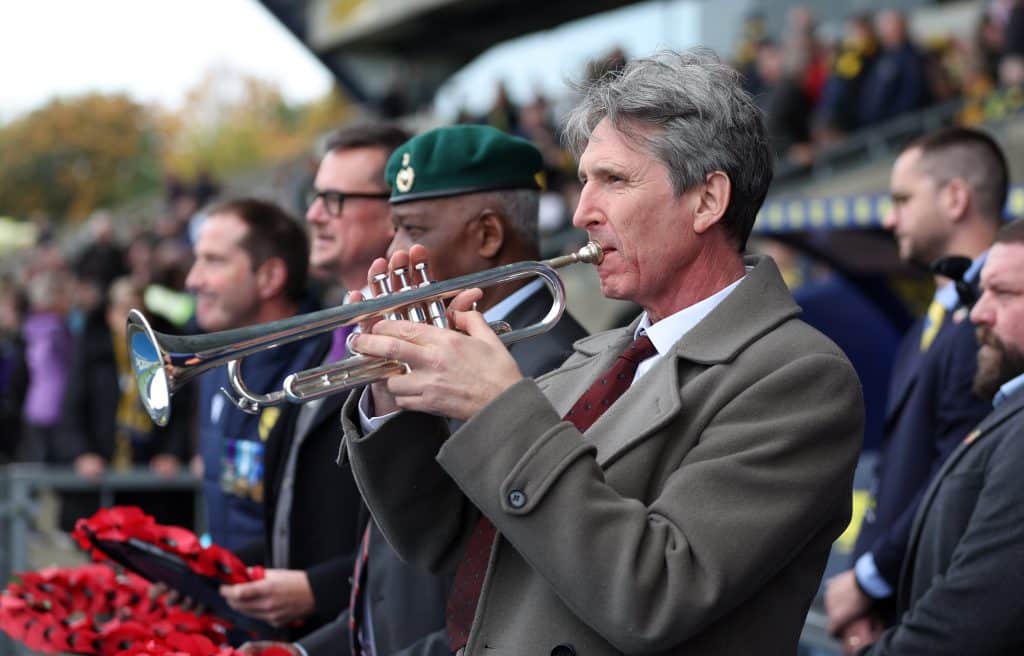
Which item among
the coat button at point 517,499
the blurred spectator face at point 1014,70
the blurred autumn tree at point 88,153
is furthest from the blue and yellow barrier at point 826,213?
the blurred autumn tree at point 88,153

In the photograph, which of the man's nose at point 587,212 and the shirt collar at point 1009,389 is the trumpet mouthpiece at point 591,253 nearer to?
the man's nose at point 587,212

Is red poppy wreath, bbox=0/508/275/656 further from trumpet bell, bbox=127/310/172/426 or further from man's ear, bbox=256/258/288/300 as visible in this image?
man's ear, bbox=256/258/288/300

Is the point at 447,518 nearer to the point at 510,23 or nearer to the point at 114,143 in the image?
the point at 510,23

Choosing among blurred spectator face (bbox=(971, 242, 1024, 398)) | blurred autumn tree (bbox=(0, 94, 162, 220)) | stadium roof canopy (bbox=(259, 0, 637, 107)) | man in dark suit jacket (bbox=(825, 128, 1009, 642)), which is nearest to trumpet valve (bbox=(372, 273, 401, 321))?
blurred spectator face (bbox=(971, 242, 1024, 398))

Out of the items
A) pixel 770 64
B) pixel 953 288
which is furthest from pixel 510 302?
pixel 770 64

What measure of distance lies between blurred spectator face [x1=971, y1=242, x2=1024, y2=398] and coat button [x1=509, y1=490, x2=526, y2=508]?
1.81m

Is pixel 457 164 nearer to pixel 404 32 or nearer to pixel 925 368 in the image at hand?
pixel 925 368

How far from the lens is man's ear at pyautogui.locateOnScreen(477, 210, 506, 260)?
3646 mm

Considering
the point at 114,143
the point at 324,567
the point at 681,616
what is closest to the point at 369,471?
the point at 681,616

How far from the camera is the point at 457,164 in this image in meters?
3.63

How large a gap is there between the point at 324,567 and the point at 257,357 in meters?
1.07

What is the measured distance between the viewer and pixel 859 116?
1380 centimetres

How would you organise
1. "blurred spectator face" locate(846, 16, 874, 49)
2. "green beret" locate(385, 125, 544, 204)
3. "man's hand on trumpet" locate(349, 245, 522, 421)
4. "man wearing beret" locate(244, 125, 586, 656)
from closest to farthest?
"man's hand on trumpet" locate(349, 245, 522, 421) → "man wearing beret" locate(244, 125, 586, 656) → "green beret" locate(385, 125, 544, 204) → "blurred spectator face" locate(846, 16, 874, 49)

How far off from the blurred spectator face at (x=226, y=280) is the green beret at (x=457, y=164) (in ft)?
3.99
